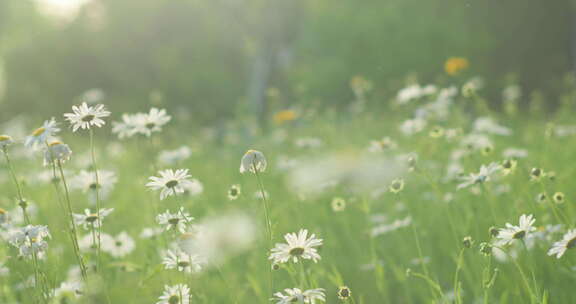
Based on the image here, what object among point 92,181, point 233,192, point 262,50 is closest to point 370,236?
point 233,192

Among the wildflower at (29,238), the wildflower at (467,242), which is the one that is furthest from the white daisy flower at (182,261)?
the wildflower at (467,242)

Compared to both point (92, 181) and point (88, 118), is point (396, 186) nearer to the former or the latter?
point (88, 118)

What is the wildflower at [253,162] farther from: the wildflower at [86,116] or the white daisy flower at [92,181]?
the white daisy flower at [92,181]

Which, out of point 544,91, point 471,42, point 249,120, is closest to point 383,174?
point 249,120

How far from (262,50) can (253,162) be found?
11906 millimetres

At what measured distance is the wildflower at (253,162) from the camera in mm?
1444

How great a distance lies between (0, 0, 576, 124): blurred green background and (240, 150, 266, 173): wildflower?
6265 millimetres

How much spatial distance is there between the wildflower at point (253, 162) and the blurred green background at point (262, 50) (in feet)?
20.6

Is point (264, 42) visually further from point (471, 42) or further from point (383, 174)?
point (383, 174)

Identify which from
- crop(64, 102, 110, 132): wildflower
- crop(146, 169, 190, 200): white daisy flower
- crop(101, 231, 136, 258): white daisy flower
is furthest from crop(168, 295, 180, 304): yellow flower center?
crop(101, 231, 136, 258): white daisy flower

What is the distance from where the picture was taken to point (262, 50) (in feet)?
43.0

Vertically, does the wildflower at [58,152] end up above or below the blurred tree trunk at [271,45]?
below

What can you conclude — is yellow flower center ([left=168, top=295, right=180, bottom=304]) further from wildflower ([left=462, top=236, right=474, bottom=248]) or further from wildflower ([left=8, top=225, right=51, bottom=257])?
wildflower ([left=462, top=236, right=474, bottom=248])

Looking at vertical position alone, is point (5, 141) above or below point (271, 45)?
below
